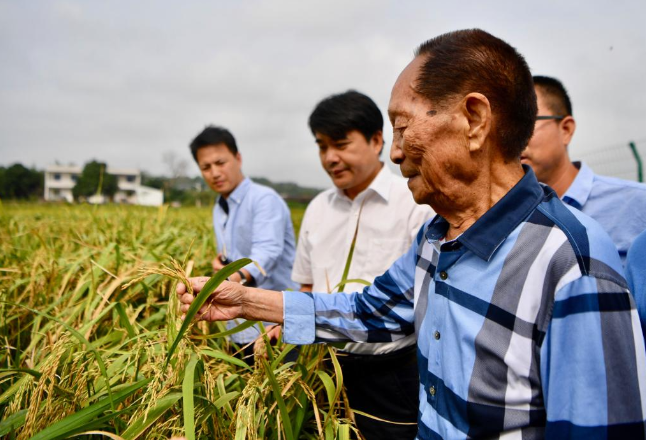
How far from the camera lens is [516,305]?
2.71ft

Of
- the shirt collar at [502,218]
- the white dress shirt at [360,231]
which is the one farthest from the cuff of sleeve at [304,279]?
the shirt collar at [502,218]

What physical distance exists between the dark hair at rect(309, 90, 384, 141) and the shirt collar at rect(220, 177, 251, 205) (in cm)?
108

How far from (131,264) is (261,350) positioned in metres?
1.53

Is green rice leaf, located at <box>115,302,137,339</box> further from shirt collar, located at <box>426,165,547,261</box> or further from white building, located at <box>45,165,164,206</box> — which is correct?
white building, located at <box>45,165,164,206</box>

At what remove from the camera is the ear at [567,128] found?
211 cm

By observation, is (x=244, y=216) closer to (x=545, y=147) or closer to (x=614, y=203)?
(x=545, y=147)

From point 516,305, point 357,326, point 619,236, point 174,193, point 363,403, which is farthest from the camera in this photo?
point 174,193

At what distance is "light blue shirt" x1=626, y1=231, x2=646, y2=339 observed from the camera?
88 centimetres

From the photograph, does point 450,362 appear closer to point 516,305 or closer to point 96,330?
point 516,305

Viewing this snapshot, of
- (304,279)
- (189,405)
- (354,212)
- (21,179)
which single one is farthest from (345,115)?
(21,179)

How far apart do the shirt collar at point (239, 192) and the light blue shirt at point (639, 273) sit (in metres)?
2.54

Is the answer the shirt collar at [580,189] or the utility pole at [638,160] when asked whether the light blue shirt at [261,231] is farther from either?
the utility pole at [638,160]

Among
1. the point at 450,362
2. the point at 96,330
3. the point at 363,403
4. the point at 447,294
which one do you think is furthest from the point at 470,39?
the point at 96,330

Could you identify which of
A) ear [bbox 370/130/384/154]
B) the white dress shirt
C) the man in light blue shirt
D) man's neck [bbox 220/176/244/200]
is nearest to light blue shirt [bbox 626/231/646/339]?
the white dress shirt
